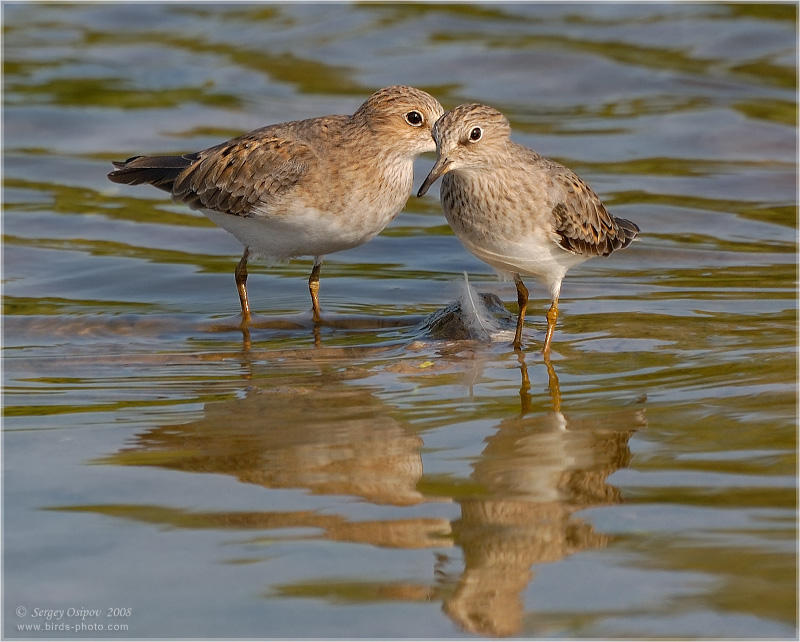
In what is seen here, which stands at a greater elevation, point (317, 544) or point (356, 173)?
point (356, 173)

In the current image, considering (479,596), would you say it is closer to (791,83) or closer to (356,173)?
(356,173)

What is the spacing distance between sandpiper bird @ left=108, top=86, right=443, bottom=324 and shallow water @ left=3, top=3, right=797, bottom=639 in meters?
0.68

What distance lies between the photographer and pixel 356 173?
27.1 ft

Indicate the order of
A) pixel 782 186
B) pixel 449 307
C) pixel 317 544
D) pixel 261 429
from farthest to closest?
1. pixel 782 186
2. pixel 449 307
3. pixel 261 429
4. pixel 317 544

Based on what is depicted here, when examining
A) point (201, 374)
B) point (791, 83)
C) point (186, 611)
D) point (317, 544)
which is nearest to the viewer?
point (186, 611)

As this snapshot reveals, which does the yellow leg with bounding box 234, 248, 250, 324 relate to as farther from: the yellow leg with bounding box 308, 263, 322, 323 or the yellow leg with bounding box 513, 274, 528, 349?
the yellow leg with bounding box 513, 274, 528, 349

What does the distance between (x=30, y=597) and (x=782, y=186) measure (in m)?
9.36

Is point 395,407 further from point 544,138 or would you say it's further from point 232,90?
point 232,90

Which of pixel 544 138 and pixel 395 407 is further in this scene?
pixel 544 138

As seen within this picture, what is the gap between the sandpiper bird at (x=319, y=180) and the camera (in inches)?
325

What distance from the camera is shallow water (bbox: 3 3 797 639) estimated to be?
175 inches

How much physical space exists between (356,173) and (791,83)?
8.95m

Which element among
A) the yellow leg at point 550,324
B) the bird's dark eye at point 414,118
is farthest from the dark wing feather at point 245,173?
the yellow leg at point 550,324

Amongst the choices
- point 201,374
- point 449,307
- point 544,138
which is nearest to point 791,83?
point 544,138
